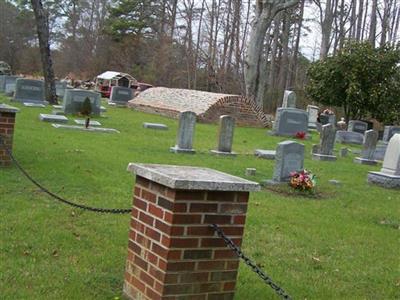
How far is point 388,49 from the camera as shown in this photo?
2770cm

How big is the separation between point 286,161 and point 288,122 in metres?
12.0

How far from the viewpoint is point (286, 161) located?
35.1ft

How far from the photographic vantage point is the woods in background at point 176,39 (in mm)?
42562

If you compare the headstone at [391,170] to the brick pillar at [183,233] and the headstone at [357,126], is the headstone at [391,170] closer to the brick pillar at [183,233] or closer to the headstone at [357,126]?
the brick pillar at [183,233]

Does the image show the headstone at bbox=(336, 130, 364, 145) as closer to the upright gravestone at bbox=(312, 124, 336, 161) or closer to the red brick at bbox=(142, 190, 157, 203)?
the upright gravestone at bbox=(312, 124, 336, 161)

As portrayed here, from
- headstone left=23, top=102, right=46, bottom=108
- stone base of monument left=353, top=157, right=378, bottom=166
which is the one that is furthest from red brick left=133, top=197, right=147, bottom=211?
headstone left=23, top=102, right=46, bottom=108

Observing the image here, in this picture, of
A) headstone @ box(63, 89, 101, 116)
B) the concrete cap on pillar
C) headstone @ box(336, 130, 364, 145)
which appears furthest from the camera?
headstone @ box(336, 130, 364, 145)

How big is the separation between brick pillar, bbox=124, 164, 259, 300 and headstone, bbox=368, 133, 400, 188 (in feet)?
28.4

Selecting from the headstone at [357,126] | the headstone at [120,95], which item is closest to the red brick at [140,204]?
the headstone at [357,126]

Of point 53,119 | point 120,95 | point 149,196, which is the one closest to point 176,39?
point 120,95

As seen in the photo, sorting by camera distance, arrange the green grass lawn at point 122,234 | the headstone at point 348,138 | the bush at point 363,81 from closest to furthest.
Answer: the green grass lawn at point 122,234 → the headstone at point 348,138 → the bush at point 363,81

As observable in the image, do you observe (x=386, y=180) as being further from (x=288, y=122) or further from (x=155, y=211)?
(x=288, y=122)

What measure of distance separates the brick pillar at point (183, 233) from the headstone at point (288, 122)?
1835 centimetres

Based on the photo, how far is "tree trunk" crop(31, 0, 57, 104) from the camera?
23.4 m
